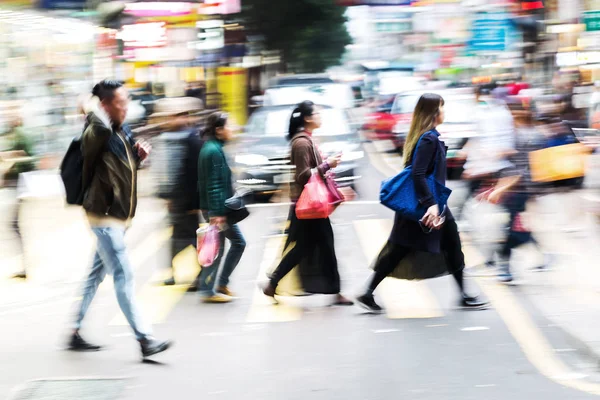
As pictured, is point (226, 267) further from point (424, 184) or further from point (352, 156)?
point (352, 156)

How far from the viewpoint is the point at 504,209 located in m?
8.34

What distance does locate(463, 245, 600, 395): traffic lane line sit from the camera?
17.1ft

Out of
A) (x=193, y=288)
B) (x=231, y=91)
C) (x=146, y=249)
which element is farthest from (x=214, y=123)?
(x=231, y=91)

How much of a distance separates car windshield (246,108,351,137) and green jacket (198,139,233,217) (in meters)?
6.56

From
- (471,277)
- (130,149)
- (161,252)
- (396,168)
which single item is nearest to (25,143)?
(161,252)

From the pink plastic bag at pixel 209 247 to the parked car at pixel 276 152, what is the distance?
561cm

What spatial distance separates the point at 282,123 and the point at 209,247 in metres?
7.32

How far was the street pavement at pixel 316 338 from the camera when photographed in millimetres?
5242

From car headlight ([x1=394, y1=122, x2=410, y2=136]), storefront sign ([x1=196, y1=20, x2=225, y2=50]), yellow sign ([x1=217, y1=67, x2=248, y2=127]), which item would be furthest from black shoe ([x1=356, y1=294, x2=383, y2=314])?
storefront sign ([x1=196, y1=20, x2=225, y2=50])

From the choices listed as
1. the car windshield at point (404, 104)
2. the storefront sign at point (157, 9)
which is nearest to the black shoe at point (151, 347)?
the car windshield at point (404, 104)

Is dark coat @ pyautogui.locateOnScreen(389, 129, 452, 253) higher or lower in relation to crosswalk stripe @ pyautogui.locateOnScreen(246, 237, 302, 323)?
higher

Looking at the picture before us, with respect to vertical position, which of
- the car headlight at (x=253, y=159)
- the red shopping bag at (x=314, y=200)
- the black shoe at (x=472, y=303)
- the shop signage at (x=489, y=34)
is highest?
the shop signage at (x=489, y=34)

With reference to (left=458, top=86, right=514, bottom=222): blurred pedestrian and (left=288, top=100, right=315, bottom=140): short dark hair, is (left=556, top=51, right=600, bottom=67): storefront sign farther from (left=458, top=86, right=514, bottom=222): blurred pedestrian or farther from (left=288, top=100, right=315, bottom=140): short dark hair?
(left=288, top=100, right=315, bottom=140): short dark hair

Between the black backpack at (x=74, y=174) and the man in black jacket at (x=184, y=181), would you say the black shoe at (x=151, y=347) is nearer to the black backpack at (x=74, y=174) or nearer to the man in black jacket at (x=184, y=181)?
the black backpack at (x=74, y=174)
